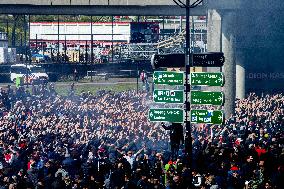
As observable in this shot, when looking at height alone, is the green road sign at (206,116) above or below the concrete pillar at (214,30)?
below

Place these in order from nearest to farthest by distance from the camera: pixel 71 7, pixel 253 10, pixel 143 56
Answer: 1. pixel 253 10
2. pixel 71 7
3. pixel 143 56

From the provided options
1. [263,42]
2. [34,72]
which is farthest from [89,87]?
[263,42]

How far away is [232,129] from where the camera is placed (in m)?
26.6

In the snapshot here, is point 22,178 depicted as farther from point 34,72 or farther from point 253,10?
point 34,72

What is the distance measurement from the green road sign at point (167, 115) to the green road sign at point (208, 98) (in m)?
0.59

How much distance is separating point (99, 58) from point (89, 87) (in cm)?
1131

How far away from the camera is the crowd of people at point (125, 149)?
56.8 feet

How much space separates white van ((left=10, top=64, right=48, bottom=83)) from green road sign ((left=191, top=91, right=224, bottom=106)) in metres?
36.2

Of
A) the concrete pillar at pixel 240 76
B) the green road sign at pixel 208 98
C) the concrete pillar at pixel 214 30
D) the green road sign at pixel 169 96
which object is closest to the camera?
the green road sign at pixel 208 98

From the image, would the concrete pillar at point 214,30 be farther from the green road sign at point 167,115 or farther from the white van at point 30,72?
the green road sign at point 167,115

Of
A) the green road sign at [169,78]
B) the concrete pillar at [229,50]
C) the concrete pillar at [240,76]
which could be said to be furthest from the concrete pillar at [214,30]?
the green road sign at [169,78]

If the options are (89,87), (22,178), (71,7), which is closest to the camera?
(22,178)

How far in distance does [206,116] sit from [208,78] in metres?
0.99

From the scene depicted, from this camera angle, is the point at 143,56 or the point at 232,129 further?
the point at 143,56
